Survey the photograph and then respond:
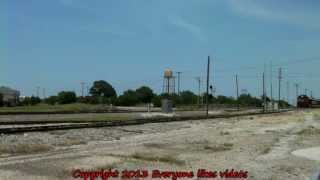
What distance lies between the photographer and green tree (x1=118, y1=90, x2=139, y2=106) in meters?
159

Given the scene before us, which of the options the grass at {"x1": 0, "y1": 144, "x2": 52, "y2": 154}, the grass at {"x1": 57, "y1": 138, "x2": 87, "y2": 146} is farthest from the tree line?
the grass at {"x1": 0, "y1": 144, "x2": 52, "y2": 154}

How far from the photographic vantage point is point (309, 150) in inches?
1048

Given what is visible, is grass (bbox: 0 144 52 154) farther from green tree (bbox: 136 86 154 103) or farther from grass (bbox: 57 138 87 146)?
green tree (bbox: 136 86 154 103)

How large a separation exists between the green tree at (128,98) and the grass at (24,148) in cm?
13244

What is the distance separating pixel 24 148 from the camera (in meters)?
23.1

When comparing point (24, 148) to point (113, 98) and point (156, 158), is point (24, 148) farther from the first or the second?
point (113, 98)

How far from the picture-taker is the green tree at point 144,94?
576 feet

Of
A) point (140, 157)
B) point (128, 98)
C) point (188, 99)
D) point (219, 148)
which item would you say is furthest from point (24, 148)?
point (188, 99)

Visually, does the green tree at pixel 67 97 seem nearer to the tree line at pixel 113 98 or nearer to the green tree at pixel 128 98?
the tree line at pixel 113 98

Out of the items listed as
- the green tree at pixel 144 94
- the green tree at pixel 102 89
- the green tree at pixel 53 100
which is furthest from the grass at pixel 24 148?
the green tree at pixel 102 89

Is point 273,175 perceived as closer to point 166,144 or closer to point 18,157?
point 18,157

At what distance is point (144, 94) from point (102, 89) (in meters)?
17.3

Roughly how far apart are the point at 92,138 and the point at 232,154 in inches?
382

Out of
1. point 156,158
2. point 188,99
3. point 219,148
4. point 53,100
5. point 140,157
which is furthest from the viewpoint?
point 188,99
